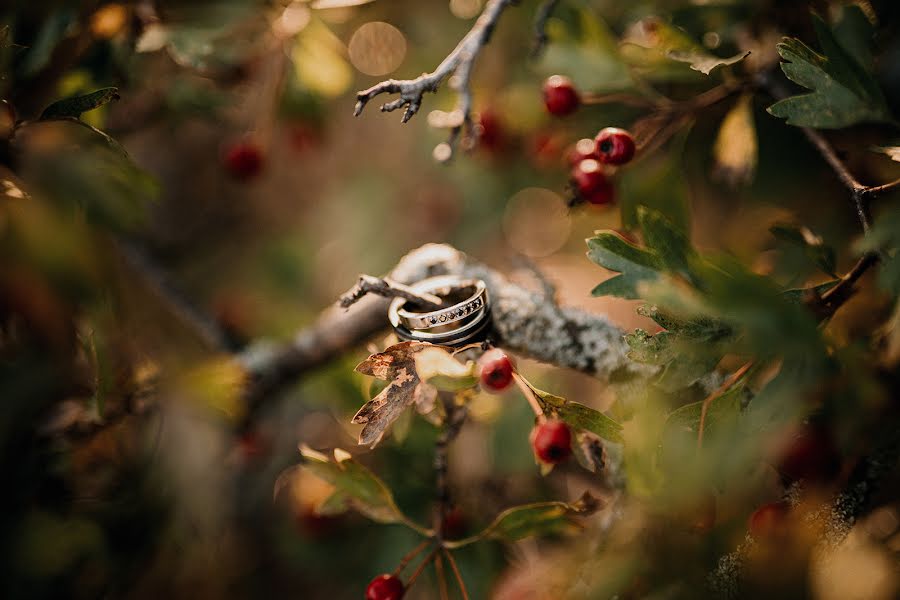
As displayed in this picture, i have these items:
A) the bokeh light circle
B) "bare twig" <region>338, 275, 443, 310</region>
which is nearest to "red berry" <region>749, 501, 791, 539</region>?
"bare twig" <region>338, 275, 443, 310</region>

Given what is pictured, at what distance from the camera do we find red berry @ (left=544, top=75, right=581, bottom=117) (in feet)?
2.59

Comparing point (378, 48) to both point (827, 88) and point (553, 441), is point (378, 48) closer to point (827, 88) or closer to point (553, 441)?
point (827, 88)

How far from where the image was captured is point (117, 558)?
34.9 inches

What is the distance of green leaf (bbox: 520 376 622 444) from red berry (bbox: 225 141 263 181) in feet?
2.71

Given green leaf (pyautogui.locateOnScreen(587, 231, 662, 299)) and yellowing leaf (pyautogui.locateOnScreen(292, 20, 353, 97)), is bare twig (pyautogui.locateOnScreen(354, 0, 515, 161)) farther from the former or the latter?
yellowing leaf (pyautogui.locateOnScreen(292, 20, 353, 97))

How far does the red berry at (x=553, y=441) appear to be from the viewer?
0.53 m

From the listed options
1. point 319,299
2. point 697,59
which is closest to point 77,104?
point 697,59

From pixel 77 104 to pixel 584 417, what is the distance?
0.61 meters

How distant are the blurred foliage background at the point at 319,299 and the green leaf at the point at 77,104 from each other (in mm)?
16

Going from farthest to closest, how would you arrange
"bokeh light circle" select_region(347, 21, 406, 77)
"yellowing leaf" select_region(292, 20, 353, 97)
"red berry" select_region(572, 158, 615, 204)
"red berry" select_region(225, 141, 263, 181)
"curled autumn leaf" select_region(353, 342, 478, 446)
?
1. "bokeh light circle" select_region(347, 21, 406, 77)
2. "red berry" select_region(225, 141, 263, 181)
3. "yellowing leaf" select_region(292, 20, 353, 97)
4. "red berry" select_region(572, 158, 615, 204)
5. "curled autumn leaf" select_region(353, 342, 478, 446)

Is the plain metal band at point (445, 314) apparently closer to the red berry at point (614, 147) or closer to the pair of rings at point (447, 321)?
the pair of rings at point (447, 321)

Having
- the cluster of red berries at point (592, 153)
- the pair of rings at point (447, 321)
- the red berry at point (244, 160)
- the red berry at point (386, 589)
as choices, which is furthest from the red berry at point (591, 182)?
the red berry at point (244, 160)

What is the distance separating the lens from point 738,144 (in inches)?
30.9

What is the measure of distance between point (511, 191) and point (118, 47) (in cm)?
82
